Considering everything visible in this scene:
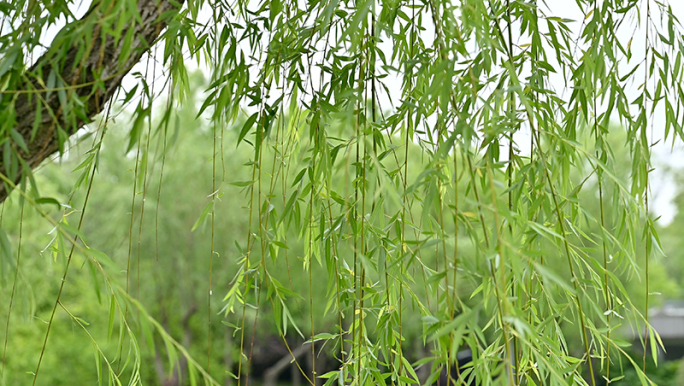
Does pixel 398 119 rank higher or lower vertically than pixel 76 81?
lower

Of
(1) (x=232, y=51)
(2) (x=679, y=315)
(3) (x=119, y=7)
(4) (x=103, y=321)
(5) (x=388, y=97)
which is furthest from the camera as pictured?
(2) (x=679, y=315)

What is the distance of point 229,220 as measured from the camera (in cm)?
636

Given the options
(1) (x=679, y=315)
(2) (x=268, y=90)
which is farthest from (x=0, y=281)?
(1) (x=679, y=315)

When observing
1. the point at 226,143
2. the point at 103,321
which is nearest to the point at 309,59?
the point at 226,143

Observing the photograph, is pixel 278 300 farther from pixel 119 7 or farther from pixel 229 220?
pixel 229 220

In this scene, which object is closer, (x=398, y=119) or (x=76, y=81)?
(x=76, y=81)

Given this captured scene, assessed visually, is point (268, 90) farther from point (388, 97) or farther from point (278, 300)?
point (278, 300)

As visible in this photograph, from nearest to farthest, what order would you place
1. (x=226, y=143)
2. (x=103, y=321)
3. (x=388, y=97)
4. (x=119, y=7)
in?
(x=119, y=7)
(x=388, y=97)
(x=226, y=143)
(x=103, y=321)

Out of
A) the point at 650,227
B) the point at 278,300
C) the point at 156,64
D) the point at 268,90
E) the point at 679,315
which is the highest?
the point at 156,64

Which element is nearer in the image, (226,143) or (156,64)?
(156,64)

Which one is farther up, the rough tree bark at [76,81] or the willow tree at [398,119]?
the rough tree bark at [76,81]

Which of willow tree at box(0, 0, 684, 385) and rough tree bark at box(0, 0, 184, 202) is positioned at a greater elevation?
rough tree bark at box(0, 0, 184, 202)

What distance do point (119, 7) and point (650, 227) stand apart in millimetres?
725

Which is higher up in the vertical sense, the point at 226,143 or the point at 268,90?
the point at 226,143
